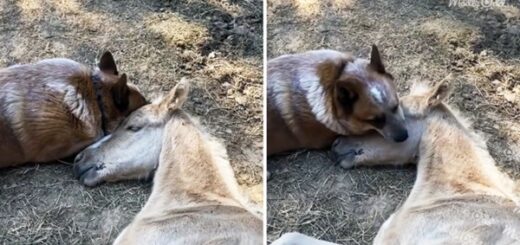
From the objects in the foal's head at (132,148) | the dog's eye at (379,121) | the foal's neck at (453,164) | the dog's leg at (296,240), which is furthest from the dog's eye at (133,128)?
the foal's neck at (453,164)

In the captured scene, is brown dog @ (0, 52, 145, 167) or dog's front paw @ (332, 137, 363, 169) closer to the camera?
brown dog @ (0, 52, 145, 167)

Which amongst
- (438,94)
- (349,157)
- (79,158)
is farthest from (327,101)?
(79,158)

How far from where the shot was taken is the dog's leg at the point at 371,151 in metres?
2.17

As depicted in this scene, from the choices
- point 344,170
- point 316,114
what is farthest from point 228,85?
point 344,170

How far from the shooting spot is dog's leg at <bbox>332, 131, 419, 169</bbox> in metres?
2.17

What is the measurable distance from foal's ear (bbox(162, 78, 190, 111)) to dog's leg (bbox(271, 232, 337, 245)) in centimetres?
46

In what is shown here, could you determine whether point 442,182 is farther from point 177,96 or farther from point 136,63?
point 136,63

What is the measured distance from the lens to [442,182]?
2.17m

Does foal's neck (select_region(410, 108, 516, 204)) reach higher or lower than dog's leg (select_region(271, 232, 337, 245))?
higher

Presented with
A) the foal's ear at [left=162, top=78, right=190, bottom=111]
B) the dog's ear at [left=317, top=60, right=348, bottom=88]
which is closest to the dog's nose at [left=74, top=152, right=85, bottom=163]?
the foal's ear at [left=162, top=78, right=190, bottom=111]

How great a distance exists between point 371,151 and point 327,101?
0.18 meters

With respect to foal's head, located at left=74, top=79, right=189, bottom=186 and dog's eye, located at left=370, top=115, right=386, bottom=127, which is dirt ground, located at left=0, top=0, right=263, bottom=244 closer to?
foal's head, located at left=74, top=79, right=189, bottom=186

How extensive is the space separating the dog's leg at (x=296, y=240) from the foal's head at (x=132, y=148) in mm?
398

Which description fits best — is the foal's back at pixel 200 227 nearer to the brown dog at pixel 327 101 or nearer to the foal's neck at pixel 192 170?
the foal's neck at pixel 192 170
